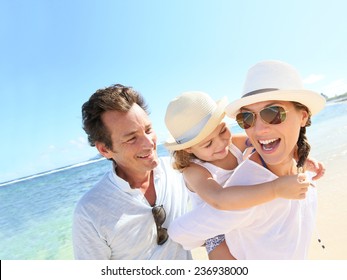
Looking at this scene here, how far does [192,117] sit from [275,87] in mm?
739

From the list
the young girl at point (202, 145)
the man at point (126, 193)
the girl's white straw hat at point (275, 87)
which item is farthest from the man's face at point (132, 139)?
the girl's white straw hat at point (275, 87)

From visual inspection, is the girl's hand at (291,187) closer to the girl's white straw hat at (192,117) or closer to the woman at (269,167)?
the woman at (269,167)

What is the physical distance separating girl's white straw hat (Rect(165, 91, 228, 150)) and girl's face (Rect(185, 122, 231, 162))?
0.06m

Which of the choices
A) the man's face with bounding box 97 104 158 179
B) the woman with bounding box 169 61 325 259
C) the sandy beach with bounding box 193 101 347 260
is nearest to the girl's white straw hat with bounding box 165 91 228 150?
the woman with bounding box 169 61 325 259

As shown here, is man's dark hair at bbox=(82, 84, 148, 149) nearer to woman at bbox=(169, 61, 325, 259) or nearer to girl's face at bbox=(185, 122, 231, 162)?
girl's face at bbox=(185, 122, 231, 162)

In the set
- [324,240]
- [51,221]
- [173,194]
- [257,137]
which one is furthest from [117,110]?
[51,221]

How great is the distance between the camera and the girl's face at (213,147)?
8.14ft

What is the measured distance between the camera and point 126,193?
2.75 meters

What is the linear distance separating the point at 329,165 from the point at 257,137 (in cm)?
800

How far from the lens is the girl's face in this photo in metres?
2.48

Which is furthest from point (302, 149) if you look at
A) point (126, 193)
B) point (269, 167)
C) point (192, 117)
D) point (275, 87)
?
point (126, 193)

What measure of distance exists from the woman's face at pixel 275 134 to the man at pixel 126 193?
46.9 inches

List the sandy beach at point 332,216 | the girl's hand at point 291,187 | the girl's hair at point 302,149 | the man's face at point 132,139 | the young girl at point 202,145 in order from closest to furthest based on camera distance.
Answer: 1. the girl's hand at point 291,187
2. the girl's hair at point 302,149
3. the young girl at point 202,145
4. the man's face at point 132,139
5. the sandy beach at point 332,216
